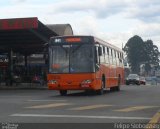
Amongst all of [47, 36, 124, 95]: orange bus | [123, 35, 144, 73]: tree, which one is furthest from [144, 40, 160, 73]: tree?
[47, 36, 124, 95]: orange bus

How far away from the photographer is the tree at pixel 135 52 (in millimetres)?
166000

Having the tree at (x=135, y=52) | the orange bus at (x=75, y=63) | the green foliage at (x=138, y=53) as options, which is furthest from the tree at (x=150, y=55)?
the orange bus at (x=75, y=63)

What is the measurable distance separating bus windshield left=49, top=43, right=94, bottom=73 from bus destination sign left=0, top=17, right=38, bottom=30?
32.1 ft

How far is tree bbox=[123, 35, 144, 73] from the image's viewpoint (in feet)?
545

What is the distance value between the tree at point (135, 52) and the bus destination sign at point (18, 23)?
419 feet

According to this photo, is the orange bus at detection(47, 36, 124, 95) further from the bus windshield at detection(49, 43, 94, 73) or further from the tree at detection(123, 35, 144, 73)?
the tree at detection(123, 35, 144, 73)

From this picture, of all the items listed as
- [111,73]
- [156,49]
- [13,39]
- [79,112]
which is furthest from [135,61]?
[79,112]

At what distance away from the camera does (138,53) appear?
167875 mm

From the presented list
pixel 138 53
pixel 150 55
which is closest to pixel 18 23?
pixel 138 53

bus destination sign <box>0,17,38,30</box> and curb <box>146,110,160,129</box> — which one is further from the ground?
bus destination sign <box>0,17,38,30</box>

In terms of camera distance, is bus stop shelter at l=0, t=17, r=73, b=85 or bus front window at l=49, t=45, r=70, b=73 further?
bus stop shelter at l=0, t=17, r=73, b=85

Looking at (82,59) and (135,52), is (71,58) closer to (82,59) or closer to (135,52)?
(82,59)

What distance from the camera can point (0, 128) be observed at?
41.4ft

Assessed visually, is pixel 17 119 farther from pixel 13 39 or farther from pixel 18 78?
pixel 18 78
